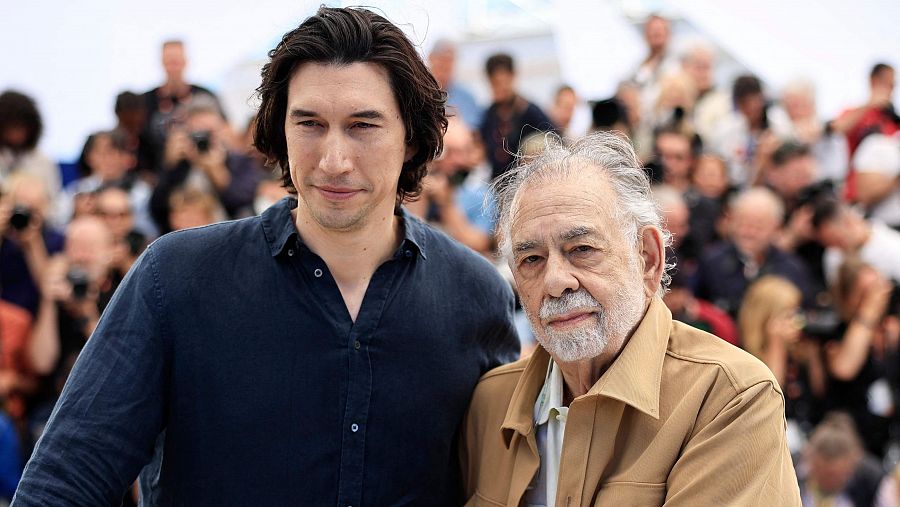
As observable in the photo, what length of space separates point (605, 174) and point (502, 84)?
189 inches

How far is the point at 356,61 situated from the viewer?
2.78 m

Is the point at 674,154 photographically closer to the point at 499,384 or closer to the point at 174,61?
the point at 174,61

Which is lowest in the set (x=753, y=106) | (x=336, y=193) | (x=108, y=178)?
(x=753, y=106)

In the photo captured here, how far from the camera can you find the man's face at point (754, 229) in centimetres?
645

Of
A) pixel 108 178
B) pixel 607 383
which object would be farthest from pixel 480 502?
pixel 108 178

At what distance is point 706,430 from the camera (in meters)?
2.54

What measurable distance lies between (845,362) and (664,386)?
3.65 metres

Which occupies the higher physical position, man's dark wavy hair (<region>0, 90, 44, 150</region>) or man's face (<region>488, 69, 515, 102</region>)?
man's dark wavy hair (<region>0, 90, 44, 150</region>)

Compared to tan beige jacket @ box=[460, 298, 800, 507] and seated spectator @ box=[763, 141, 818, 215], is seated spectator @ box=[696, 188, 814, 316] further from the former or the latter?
tan beige jacket @ box=[460, 298, 800, 507]

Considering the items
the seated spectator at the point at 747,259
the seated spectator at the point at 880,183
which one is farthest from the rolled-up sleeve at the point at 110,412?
the seated spectator at the point at 880,183

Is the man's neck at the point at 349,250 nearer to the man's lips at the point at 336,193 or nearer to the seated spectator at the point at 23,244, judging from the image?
the man's lips at the point at 336,193

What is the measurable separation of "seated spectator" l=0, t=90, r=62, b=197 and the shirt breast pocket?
198 inches

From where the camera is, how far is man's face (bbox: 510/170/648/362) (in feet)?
8.95

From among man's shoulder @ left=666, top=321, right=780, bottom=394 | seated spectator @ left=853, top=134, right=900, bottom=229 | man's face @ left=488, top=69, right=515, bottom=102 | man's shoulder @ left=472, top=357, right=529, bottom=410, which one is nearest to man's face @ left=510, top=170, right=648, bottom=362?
man's shoulder @ left=666, top=321, right=780, bottom=394
